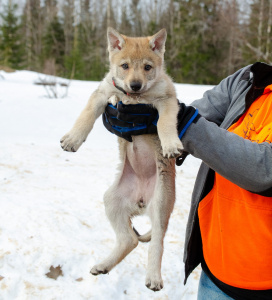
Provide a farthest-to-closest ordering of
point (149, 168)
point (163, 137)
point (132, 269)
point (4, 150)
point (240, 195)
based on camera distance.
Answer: point (4, 150), point (132, 269), point (149, 168), point (163, 137), point (240, 195)

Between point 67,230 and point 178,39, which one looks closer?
point 67,230

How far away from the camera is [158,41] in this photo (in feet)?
10.6

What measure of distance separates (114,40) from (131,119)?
119 centimetres

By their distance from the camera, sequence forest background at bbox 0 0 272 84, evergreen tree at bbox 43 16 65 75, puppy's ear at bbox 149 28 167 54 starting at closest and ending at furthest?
1. puppy's ear at bbox 149 28 167 54
2. forest background at bbox 0 0 272 84
3. evergreen tree at bbox 43 16 65 75

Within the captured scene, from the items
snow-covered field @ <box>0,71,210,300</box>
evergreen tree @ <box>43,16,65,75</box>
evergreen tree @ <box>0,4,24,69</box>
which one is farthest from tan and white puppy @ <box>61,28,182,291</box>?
evergreen tree @ <box>43,16,65,75</box>

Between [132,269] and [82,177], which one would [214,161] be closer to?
[132,269]

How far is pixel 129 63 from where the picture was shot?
3.04 m

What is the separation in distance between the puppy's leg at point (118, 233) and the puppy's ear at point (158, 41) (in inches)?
54.5

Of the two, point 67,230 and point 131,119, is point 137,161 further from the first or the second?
point 67,230

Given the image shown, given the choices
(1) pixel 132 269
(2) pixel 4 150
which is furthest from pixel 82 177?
(1) pixel 132 269

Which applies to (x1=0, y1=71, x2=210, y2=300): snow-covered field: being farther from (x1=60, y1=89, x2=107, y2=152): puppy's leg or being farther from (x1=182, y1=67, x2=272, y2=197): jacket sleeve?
(x1=182, y1=67, x2=272, y2=197): jacket sleeve

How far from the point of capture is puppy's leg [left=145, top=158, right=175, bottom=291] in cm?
244

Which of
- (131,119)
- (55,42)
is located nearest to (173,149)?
(131,119)

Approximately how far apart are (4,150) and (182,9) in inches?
1079
